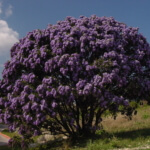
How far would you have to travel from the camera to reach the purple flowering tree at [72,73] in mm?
13289

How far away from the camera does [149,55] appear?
16.1 m

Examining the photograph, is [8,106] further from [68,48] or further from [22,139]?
[68,48]

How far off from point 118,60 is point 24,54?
5.04m

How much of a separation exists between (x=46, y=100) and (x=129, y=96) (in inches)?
200

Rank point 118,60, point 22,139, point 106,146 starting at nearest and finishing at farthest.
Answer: point 106,146, point 118,60, point 22,139

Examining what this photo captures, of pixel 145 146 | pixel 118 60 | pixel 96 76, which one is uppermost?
pixel 118 60

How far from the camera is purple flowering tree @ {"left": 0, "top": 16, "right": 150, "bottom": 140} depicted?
523 inches

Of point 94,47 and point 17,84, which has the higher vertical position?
point 94,47

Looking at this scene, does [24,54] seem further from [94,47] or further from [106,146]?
[106,146]

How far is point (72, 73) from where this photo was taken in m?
13.9

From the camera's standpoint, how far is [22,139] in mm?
15289

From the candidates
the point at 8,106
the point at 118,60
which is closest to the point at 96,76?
the point at 118,60

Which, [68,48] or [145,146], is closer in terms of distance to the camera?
[145,146]

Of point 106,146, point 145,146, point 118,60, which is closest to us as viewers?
point 145,146
